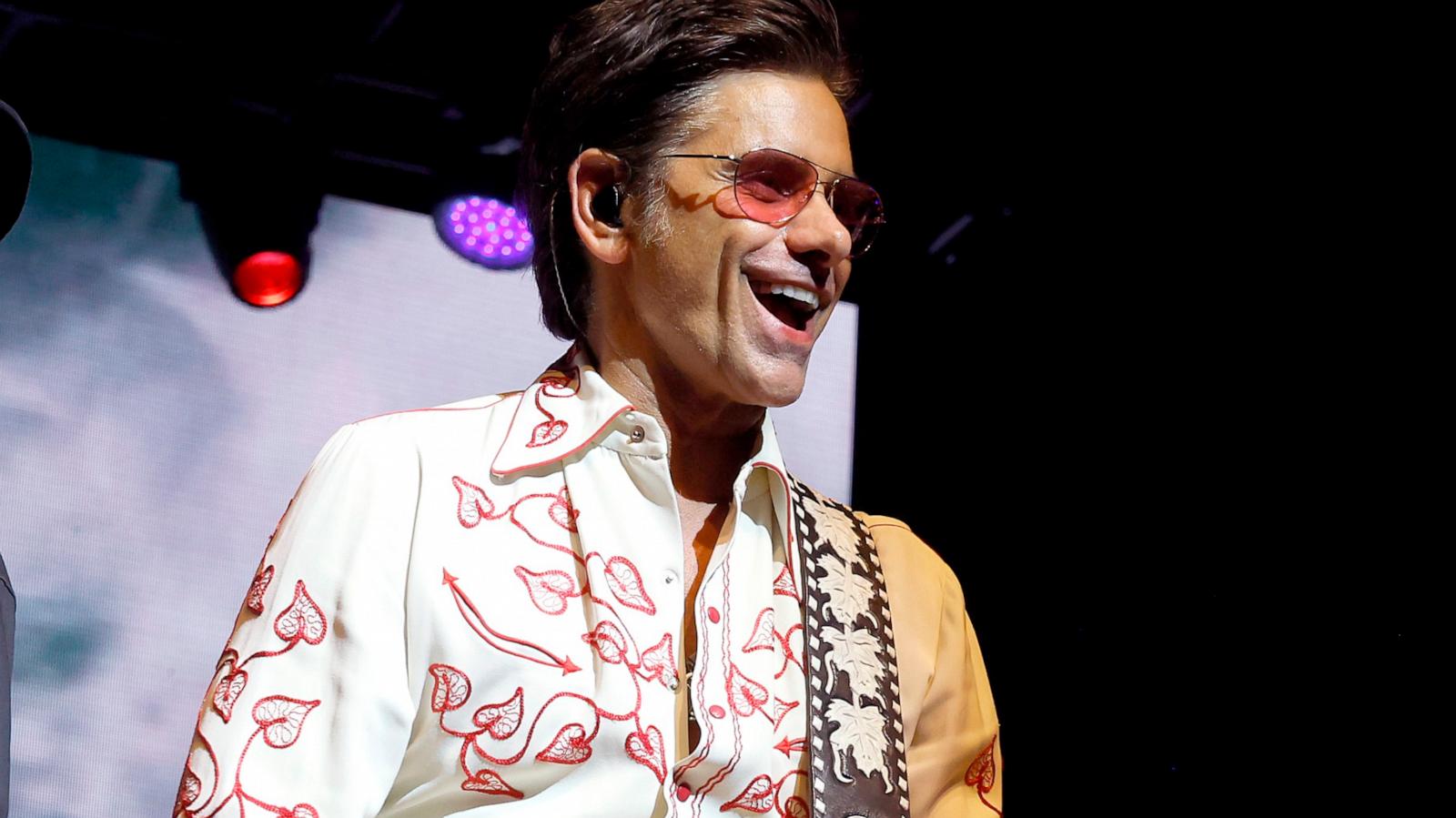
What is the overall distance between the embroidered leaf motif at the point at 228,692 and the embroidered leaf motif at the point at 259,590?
0.08m

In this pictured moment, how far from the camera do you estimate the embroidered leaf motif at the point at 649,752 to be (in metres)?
1.70

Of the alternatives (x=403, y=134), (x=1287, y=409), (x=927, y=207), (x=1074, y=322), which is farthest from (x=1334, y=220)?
(x=403, y=134)

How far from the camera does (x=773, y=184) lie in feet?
6.37

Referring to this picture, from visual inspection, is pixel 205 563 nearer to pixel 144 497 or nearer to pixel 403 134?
pixel 144 497

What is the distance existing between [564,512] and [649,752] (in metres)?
0.32

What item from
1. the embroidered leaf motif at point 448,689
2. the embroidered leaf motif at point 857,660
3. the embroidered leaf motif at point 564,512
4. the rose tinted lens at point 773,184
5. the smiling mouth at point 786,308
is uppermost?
the rose tinted lens at point 773,184

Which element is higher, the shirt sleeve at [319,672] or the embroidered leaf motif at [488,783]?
the shirt sleeve at [319,672]

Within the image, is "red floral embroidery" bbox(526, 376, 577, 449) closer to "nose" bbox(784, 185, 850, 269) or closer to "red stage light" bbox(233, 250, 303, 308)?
"nose" bbox(784, 185, 850, 269)

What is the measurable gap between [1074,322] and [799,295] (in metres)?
1.75

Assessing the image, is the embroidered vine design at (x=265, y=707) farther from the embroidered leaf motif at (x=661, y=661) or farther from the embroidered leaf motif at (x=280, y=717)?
the embroidered leaf motif at (x=661, y=661)

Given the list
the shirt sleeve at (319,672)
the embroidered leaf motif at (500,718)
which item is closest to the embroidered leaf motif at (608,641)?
the embroidered leaf motif at (500,718)

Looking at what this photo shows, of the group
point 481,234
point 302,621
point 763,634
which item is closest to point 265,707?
point 302,621

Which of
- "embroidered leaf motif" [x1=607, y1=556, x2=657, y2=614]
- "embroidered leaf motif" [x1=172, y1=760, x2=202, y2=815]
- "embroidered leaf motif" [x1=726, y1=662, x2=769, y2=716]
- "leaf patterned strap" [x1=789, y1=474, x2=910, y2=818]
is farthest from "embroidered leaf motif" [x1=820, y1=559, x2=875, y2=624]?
"embroidered leaf motif" [x1=172, y1=760, x2=202, y2=815]

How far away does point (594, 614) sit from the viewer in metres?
1.77
